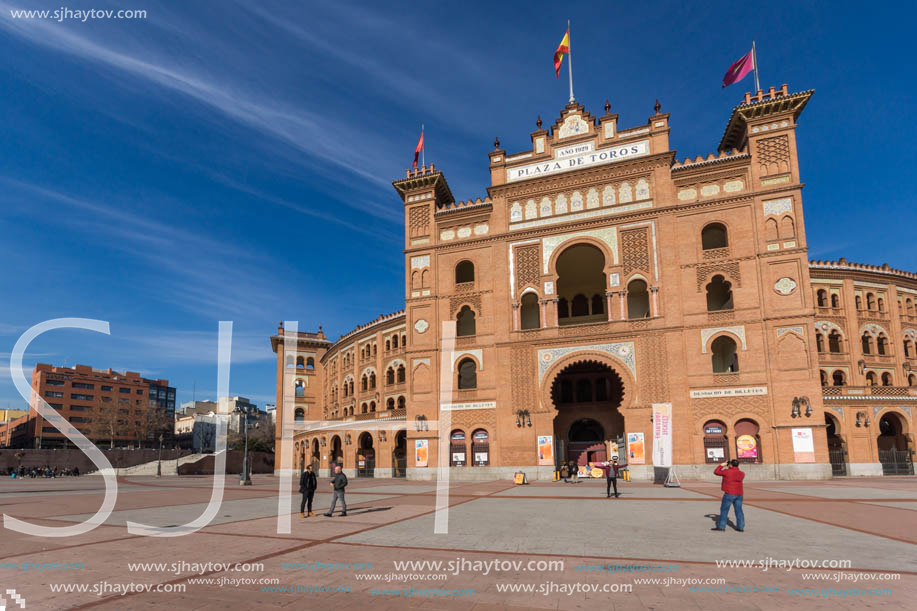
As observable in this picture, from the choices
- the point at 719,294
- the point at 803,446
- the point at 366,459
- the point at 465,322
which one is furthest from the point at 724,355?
the point at 366,459

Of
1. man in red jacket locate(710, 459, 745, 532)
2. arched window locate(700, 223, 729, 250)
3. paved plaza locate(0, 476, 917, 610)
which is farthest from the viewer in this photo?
arched window locate(700, 223, 729, 250)

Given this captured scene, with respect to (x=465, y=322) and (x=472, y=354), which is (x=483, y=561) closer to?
(x=472, y=354)

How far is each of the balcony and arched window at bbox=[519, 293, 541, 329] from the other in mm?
19250

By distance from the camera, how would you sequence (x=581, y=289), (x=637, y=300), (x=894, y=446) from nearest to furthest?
(x=637, y=300) < (x=894, y=446) < (x=581, y=289)

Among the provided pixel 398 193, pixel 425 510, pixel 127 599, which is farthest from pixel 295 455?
pixel 127 599

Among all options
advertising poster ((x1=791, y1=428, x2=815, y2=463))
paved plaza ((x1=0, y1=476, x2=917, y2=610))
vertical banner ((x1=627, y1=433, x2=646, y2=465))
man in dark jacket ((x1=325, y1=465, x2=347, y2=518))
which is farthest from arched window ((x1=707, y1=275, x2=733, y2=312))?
man in dark jacket ((x1=325, y1=465, x2=347, y2=518))

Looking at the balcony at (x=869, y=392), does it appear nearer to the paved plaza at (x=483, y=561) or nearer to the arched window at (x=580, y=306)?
the arched window at (x=580, y=306)

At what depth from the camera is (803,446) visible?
99.8 feet

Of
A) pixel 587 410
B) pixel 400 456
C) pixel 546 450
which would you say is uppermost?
pixel 587 410

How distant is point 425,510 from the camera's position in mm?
17844

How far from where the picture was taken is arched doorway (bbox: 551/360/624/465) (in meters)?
38.0

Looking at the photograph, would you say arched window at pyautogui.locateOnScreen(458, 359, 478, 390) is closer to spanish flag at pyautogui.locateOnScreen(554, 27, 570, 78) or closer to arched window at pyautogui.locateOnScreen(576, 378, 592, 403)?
arched window at pyautogui.locateOnScreen(576, 378, 592, 403)

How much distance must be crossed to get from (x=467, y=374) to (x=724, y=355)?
16.6m

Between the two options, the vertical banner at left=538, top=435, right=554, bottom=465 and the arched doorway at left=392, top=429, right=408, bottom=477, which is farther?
the arched doorway at left=392, top=429, right=408, bottom=477
